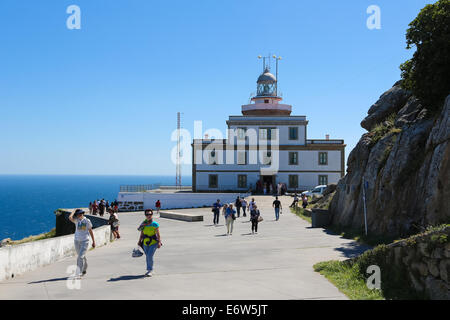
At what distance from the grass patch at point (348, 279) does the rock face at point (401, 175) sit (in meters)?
2.89

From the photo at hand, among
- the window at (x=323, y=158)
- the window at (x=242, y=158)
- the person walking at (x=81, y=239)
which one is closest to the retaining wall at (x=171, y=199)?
the window at (x=242, y=158)

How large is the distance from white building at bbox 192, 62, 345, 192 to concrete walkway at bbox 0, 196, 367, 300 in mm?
31896

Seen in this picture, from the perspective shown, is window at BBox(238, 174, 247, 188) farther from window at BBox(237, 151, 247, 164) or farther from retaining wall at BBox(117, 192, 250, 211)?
retaining wall at BBox(117, 192, 250, 211)

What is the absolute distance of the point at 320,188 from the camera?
1758 inches

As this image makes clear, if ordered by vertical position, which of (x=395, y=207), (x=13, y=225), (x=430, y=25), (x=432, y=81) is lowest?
(x=13, y=225)

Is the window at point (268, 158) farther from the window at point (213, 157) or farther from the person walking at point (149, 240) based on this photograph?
the person walking at point (149, 240)

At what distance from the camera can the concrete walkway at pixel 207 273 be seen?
870cm

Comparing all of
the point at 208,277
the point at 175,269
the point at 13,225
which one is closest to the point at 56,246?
the point at 175,269

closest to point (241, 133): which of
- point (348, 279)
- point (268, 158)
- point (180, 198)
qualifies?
point (268, 158)

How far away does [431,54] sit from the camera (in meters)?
16.3

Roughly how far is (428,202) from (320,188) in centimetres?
3212

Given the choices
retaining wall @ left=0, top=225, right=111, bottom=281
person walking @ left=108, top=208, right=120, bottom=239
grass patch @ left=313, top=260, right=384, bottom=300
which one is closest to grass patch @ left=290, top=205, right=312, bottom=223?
person walking @ left=108, top=208, right=120, bottom=239

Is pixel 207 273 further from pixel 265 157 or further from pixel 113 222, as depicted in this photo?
pixel 265 157
